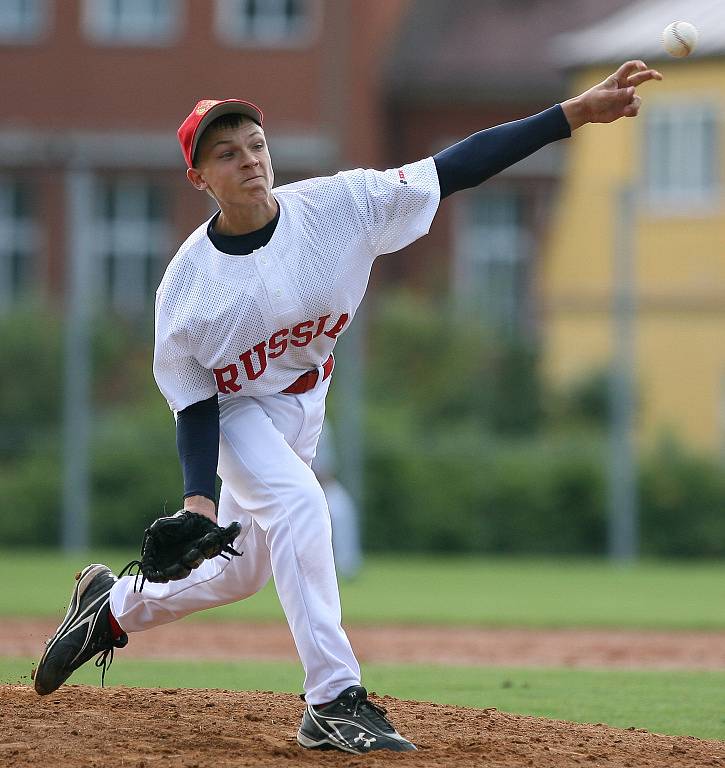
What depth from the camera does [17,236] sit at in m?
21.9

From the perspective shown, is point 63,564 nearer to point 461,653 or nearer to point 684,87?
point 461,653

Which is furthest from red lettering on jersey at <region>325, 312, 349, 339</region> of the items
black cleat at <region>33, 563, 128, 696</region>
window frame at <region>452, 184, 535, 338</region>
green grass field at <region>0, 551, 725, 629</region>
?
window frame at <region>452, 184, 535, 338</region>

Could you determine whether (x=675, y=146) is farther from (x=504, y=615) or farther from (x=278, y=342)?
(x=278, y=342)

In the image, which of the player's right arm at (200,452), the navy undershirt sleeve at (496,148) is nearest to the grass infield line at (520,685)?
the player's right arm at (200,452)

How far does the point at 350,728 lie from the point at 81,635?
3.79 ft

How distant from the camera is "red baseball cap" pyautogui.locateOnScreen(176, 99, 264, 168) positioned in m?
4.35

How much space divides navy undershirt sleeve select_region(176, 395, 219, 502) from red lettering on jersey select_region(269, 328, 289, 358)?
0.23m

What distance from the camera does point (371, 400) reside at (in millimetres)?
14367

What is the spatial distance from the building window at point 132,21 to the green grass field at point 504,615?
1197 centimetres

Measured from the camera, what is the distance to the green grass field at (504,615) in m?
5.72

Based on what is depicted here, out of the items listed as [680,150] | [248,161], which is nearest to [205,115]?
[248,161]

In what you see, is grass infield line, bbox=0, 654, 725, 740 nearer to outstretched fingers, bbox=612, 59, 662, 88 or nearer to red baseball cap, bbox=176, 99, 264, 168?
outstretched fingers, bbox=612, 59, 662, 88

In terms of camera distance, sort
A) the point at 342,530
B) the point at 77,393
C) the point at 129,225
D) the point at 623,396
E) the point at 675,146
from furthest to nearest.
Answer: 1. the point at 129,225
2. the point at 675,146
3. the point at 623,396
4. the point at 77,393
5. the point at 342,530

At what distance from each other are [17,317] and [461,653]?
774cm
